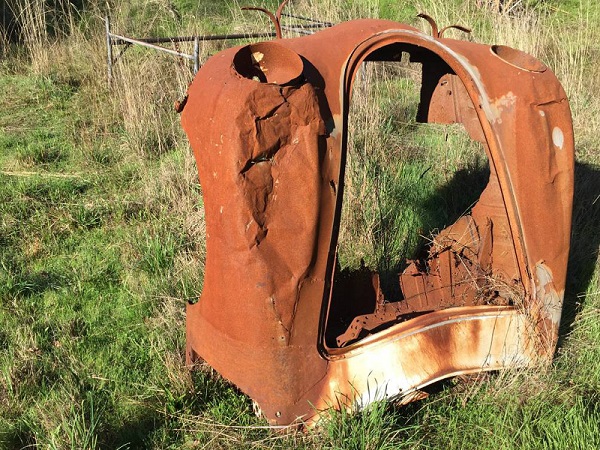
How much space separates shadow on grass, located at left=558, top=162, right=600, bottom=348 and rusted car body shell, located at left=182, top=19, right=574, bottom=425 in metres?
0.84

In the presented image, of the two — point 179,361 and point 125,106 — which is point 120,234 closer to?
point 179,361

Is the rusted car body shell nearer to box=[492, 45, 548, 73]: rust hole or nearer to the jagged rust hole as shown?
box=[492, 45, 548, 73]: rust hole

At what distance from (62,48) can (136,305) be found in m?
5.39

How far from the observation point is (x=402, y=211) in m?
4.22

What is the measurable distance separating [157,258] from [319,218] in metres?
1.91

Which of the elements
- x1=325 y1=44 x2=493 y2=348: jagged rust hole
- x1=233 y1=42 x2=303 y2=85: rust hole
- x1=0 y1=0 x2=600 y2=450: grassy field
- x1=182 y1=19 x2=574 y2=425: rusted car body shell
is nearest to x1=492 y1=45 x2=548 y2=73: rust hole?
x1=182 y1=19 x2=574 y2=425: rusted car body shell

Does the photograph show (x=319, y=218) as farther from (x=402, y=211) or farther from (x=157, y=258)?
(x=402, y=211)

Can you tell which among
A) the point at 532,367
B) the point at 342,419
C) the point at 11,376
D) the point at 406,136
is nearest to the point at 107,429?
the point at 11,376

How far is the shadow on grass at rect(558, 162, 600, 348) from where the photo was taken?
10.9 ft

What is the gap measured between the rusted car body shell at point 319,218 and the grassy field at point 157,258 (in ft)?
0.69

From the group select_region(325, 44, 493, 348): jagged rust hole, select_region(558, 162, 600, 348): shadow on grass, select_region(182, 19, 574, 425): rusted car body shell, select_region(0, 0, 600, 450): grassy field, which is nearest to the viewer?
select_region(182, 19, 574, 425): rusted car body shell

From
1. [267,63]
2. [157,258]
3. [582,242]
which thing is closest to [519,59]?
[267,63]

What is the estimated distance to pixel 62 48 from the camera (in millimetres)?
7578

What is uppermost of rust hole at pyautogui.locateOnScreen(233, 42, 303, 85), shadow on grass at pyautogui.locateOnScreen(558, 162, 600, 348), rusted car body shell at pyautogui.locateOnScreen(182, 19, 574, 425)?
rust hole at pyautogui.locateOnScreen(233, 42, 303, 85)
